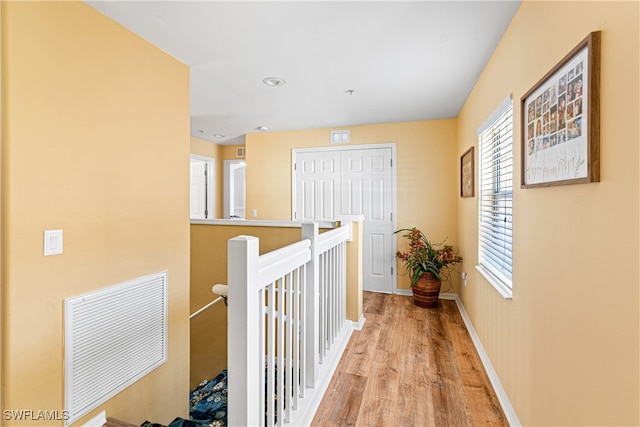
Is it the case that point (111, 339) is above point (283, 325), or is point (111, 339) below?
below

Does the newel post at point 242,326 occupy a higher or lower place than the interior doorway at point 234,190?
lower

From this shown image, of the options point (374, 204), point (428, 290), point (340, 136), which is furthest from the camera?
point (340, 136)

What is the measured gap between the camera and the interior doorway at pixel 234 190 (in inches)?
229

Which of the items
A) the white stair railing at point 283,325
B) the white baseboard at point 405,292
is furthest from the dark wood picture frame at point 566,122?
the white baseboard at point 405,292

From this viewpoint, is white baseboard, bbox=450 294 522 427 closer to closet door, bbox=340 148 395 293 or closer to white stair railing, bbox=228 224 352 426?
white stair railing, bbox=228 224 352 426

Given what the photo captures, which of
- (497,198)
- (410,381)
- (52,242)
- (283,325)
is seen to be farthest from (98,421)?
(497,198)

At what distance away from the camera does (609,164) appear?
953mm

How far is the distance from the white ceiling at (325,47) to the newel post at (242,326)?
4.81ft

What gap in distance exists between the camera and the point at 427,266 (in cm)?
371

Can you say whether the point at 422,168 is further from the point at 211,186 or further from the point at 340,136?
the point at 211,186

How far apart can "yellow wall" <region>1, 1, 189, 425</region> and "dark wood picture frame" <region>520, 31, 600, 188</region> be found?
90.6 inches

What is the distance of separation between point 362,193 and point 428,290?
1641 mm

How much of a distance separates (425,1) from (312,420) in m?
2.48

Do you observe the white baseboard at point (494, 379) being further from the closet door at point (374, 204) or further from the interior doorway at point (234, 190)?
the interior doorway at point (234, 190)
